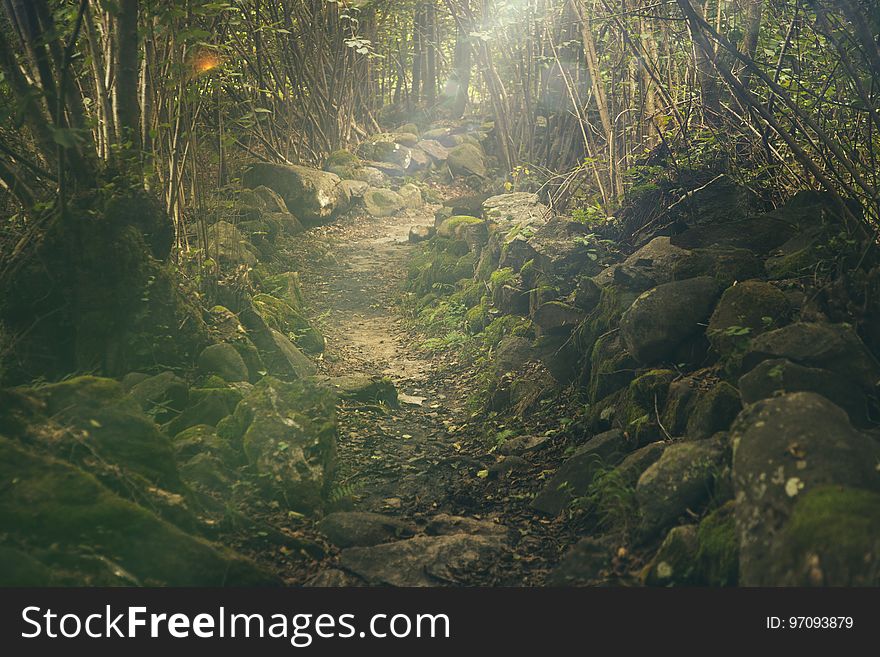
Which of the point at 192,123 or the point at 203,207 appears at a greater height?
the point at 192,123

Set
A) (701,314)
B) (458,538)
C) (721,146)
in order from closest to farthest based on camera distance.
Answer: (458,538) → (701,314) → (721,146)

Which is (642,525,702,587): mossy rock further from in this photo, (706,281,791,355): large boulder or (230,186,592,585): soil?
(706,281,791,355): large boulder

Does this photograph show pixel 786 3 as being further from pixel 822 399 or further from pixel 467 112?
pixel 467 112

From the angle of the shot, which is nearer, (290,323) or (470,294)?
(290,323)

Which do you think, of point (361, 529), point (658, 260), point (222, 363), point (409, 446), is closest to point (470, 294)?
point (409, 446)

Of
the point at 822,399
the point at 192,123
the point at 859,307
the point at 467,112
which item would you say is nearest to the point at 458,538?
the point at 822,399

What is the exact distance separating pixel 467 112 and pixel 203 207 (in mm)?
16908

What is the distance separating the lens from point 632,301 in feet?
19.0

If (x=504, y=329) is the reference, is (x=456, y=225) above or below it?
above

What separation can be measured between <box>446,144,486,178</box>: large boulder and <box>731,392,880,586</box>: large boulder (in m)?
15.0

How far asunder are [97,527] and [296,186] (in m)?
10.2

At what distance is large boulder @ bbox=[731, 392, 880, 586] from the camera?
2.77 m

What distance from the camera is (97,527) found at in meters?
3.34

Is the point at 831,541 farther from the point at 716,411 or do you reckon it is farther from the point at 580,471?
the point at 580,471
